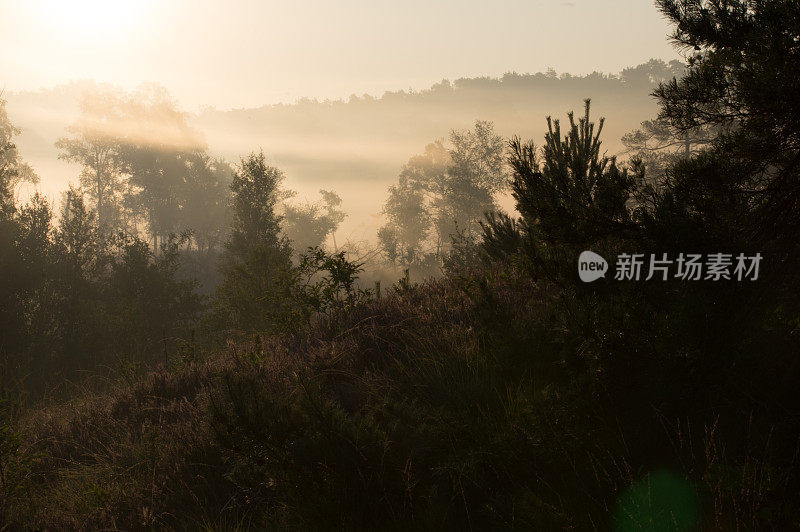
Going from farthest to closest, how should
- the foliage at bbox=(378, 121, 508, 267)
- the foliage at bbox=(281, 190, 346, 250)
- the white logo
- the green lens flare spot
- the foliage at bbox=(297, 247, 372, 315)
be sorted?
the foliage at bbox=(281, 190, 346, 250) → the foliage at bbox=(378, 121, 508, 267) → the foliage at bbox=(297, 247, 372, 315) → the white logo → the green lens flare spot

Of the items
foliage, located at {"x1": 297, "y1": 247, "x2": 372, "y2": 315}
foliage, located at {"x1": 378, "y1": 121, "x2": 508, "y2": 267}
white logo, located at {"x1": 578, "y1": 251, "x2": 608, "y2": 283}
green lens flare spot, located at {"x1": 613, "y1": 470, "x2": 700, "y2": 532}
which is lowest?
green lens flare spot, located at {"x1": 613, "y1": 470, "x2": 700, "y2": 532}

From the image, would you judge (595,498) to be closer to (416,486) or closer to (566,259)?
(416,486)

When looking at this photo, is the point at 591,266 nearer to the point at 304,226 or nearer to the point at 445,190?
the point at 445,190

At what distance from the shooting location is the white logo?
170 inches

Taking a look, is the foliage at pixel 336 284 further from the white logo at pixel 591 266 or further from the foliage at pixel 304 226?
the foliage at pixel 304 226

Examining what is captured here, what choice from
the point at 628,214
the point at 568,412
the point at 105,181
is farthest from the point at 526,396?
the point at 105,181

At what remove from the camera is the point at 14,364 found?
16484 mm

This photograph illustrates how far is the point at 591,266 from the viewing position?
4348 millimetres

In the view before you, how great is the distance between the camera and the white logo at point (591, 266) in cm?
431

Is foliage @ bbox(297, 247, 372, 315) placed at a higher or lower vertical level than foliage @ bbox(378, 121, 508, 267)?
lower

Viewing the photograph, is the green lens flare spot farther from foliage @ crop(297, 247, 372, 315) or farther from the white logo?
foliage @ crop(297, 247, 372, 315)

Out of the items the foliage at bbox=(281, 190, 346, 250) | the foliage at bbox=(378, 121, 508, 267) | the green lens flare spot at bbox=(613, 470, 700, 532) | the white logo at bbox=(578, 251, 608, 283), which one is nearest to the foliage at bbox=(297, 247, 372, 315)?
the white logo at bbox=(578, 251, 608, 283)

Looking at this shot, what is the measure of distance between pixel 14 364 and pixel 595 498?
19.4m

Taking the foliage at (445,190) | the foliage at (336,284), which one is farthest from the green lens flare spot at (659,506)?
the foliage at (445,190)
